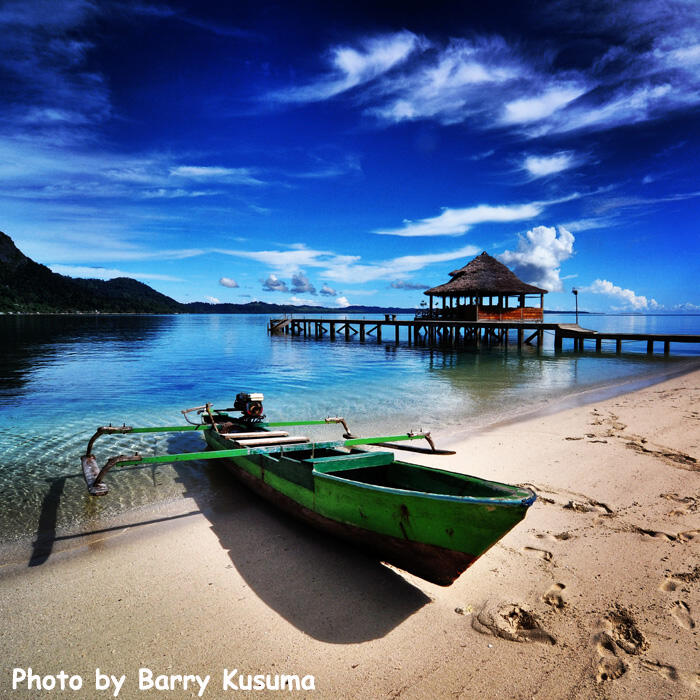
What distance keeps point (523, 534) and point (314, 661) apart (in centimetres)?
255

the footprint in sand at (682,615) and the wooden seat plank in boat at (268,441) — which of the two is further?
the wooden seat plank in boat at (268,441)

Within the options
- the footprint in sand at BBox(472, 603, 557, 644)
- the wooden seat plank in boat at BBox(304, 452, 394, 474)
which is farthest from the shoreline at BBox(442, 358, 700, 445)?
the footprint in sand at BBox(472, 603, 557, 644)

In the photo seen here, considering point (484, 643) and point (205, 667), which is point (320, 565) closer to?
point (205, 667)

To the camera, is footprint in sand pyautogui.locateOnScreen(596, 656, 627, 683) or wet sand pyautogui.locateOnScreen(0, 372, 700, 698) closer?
footprint in sand pyautogui.locateOnScreen(596, 656, 627, 683)

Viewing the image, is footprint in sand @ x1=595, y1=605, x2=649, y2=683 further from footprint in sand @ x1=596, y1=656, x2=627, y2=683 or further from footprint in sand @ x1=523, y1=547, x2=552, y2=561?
footprint in sand @ x1=523, y1=547, x2=552, y2=561

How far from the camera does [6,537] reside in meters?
4.80

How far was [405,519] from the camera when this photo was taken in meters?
3.31

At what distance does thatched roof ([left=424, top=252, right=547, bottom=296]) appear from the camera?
1252 inches

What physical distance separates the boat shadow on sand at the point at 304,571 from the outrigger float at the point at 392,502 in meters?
0.24

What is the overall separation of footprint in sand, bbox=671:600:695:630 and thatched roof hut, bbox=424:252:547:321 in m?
30.3

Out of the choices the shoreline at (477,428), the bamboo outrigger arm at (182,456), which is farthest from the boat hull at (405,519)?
the shoreline at (477,428)

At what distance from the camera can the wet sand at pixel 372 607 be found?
104 inches

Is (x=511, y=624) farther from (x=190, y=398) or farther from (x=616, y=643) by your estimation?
(x=190, y=398)

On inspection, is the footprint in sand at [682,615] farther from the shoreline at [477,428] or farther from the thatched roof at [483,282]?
the thatched roof at [483,282]
